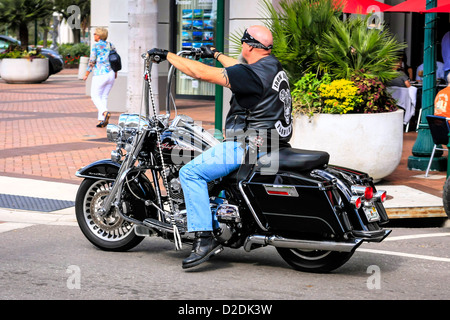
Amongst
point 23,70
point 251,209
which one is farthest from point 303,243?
point 23,70

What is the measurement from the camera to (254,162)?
575cm

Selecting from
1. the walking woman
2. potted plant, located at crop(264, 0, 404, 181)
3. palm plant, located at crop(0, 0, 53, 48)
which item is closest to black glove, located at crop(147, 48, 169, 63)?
potted plant, located at crop(264, 0, 404, 181)

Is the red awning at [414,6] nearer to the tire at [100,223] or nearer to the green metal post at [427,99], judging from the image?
the green metal post at [427,99]

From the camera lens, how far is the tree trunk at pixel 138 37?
1136 cm

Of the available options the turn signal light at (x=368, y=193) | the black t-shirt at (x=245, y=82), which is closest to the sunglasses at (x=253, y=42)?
the black t-shirt at (x=245, y=82)

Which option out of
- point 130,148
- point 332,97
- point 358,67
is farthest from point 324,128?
point 130,148

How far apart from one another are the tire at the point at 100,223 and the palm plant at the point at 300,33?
3580 millimetres

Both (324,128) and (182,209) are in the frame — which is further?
(324,128)

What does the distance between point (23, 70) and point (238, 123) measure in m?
21.6

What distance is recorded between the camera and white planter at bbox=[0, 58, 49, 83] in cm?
2573

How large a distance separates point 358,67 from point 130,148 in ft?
13.3

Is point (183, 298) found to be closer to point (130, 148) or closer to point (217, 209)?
point (217, 209)

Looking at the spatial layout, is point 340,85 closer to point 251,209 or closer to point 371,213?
point 371,213

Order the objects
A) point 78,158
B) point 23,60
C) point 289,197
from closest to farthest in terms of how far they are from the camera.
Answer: point 289,197
point 78,158
point 23,60
